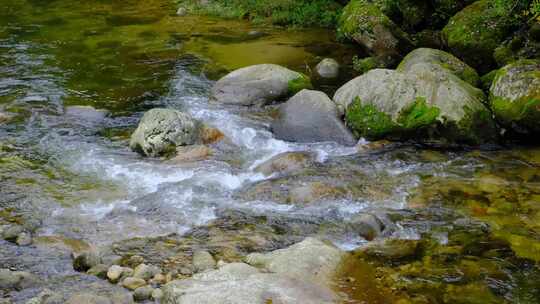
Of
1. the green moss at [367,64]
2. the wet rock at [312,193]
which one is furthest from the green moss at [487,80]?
the wet rock at [312,193]

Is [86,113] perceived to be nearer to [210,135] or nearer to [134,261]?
[210,135]

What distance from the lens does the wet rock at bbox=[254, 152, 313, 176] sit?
970cm

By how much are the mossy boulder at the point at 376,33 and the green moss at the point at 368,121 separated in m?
4.23

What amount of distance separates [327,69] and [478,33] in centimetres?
347

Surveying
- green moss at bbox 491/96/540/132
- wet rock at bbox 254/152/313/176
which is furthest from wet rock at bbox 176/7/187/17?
green moss at bbox 491/96/540/132

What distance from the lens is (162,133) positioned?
34.2 ft

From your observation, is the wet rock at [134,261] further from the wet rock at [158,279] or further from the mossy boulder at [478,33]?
the mossy boulder at [478,33]

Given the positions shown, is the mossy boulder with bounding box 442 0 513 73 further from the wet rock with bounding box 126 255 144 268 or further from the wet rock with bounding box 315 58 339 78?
the wet rock with bounding box 126 255 144 268

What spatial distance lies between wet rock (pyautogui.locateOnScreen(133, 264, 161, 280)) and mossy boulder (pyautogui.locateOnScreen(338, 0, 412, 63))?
959 centimetres

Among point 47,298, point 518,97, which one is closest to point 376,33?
point 518,97

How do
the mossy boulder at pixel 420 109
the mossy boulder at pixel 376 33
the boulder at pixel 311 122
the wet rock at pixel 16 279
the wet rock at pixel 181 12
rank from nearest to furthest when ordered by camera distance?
the wet rock at pixel 16 279
the mossy boulder at pixel 420 109
the boulder at pixel 311 122
the mossy boulder at pixel 376 33
the wet rock at pixel 181 12

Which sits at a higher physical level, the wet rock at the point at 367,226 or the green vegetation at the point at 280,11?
the green vegetation at the point at 280,11

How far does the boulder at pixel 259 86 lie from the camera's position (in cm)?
1250

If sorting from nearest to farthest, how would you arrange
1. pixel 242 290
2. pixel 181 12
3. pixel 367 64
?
pixel 242 290 → pixel 367 64 → pixel 181 12
